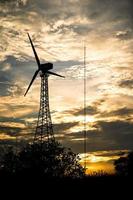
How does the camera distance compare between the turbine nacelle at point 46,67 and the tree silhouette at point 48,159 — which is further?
the tree silhouette at point 48,159

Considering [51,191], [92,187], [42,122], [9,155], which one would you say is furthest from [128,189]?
[9,155]

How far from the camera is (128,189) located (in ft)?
56.5

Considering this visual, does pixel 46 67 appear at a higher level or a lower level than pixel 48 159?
higher

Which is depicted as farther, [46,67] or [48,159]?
[48,159]

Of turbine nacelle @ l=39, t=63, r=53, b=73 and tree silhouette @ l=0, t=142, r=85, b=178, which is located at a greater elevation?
turbine nacelle @ l=39, t=63, r=53, b=73

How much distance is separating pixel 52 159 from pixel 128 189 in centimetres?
9199

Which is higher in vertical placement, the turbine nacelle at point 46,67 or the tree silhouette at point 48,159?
the turbine nacelle at point 46,67

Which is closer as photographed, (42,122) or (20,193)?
(20,193)

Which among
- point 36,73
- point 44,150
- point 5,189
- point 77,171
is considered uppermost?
point 36,73

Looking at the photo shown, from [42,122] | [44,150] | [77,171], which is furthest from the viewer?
[77,171]

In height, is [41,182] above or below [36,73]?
below

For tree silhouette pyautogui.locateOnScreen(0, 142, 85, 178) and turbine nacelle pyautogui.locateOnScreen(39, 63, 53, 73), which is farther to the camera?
tree silhouette pyautogui.locateOnScreen(0, 142, 85, 178)

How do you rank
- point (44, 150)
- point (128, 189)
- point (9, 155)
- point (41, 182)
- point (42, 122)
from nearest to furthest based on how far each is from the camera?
point (128, 189), point (41, 182), point (42, 122), point (44, 150), point (9, 155)

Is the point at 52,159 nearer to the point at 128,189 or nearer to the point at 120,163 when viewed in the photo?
A: the point at 120,163
